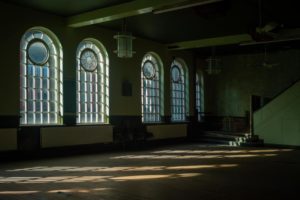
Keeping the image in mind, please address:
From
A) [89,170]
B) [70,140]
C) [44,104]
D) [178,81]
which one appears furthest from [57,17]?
[178,81]

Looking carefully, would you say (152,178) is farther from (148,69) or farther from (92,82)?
(148,69)

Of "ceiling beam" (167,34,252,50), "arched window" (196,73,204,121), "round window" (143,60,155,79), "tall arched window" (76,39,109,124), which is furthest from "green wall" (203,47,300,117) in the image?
"tall arched window" (76,39,109,124)

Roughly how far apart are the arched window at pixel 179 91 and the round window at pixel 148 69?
1.31 metres


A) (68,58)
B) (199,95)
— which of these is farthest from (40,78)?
(199,95)

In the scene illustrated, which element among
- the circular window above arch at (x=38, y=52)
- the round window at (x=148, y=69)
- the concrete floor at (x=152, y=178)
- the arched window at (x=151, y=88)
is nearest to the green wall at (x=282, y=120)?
the concrete floor at (x=152, y=178)

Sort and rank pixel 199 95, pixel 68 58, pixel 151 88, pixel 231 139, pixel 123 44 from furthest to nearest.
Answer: pixel 199 95, pixel 231 139, pixel 151 88, pixel 68 58, pixel 123 44

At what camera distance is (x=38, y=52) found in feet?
29.4

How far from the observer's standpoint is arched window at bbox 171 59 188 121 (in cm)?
1385

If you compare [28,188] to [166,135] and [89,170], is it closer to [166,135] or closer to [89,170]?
[89,170]

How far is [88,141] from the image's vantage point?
9.83 meters

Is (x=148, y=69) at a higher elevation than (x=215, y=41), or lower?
lower

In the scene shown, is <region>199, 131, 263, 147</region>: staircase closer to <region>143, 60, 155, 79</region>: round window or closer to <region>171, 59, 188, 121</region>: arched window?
<region>171, 59, 188, 121</region>: arched window

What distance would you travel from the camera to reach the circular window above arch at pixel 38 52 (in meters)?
8.81

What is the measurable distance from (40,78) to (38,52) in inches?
25.9
